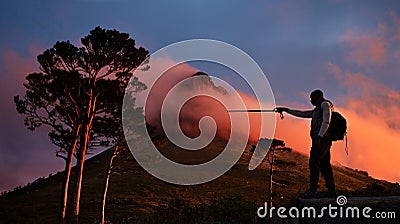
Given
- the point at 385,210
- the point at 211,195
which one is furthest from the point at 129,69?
the point at 211,195

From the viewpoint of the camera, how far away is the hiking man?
6.88 m

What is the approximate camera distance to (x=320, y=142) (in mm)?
7125

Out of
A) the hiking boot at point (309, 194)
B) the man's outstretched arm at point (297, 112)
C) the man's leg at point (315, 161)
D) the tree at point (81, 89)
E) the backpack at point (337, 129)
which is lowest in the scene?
the hiking boot at point (309, 194)

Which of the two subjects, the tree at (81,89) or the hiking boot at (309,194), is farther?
the tree at (81,89)

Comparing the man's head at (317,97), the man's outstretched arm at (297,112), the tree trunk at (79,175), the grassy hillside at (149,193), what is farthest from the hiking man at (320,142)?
the tree trunk at (79,175)

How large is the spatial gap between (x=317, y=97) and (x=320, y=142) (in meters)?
0.88

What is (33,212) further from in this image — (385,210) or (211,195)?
(385,210)

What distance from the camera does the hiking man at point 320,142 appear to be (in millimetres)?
6879

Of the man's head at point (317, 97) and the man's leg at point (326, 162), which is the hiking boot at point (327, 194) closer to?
the man's leg at point (326, 162)

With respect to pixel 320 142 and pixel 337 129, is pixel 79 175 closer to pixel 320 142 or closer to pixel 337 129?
pixel 320 142

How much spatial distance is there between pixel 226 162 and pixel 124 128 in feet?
237

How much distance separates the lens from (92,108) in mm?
29094

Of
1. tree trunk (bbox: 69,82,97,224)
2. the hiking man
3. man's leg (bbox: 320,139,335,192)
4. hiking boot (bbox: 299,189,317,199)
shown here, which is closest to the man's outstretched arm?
the hiking man

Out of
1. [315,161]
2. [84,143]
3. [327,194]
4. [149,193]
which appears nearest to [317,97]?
[315,161]
